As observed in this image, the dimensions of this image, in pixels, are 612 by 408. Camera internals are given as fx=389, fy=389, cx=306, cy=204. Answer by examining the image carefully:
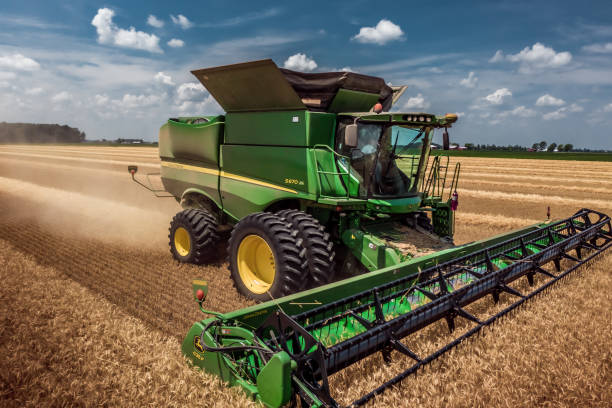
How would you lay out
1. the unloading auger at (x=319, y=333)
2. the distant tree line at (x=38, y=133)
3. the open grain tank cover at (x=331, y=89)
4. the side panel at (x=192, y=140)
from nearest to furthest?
1. the unloading auger at (x=319, y=333)
2. the open grain tank cover at (x=331, y=89)
3. the side panel at (x=192, y=140)
4. the distant tree line at (x=38, y=133)

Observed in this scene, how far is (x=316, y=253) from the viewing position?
372cm

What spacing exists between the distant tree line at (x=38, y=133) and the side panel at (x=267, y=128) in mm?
37620

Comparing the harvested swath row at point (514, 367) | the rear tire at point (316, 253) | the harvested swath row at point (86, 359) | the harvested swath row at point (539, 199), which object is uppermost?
the rear tire at point (316, 253)

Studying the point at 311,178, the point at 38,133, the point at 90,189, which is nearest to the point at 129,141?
the point at 38,133

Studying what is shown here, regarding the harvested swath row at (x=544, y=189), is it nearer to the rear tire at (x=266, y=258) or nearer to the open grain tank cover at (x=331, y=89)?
the open grain tank cover at (x=331, y=89)

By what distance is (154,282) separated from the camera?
15.5 ft

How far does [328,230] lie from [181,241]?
2324 millimetres

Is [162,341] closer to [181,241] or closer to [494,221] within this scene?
[181,241]

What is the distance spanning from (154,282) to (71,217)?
4948mm

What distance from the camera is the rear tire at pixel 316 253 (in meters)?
3.71

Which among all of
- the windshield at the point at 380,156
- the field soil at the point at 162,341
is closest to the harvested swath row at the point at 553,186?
the field soil at the point at 162,341

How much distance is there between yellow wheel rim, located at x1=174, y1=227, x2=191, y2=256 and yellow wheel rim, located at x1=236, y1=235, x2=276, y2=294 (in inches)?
60.8

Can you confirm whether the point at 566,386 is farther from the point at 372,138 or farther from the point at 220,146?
the point at 220,146

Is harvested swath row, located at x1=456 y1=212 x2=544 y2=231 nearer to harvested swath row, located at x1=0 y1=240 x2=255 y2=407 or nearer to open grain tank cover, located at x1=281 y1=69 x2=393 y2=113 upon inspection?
open grain tank cover, located at x1=281 y1=69 x2=393 y2=113
